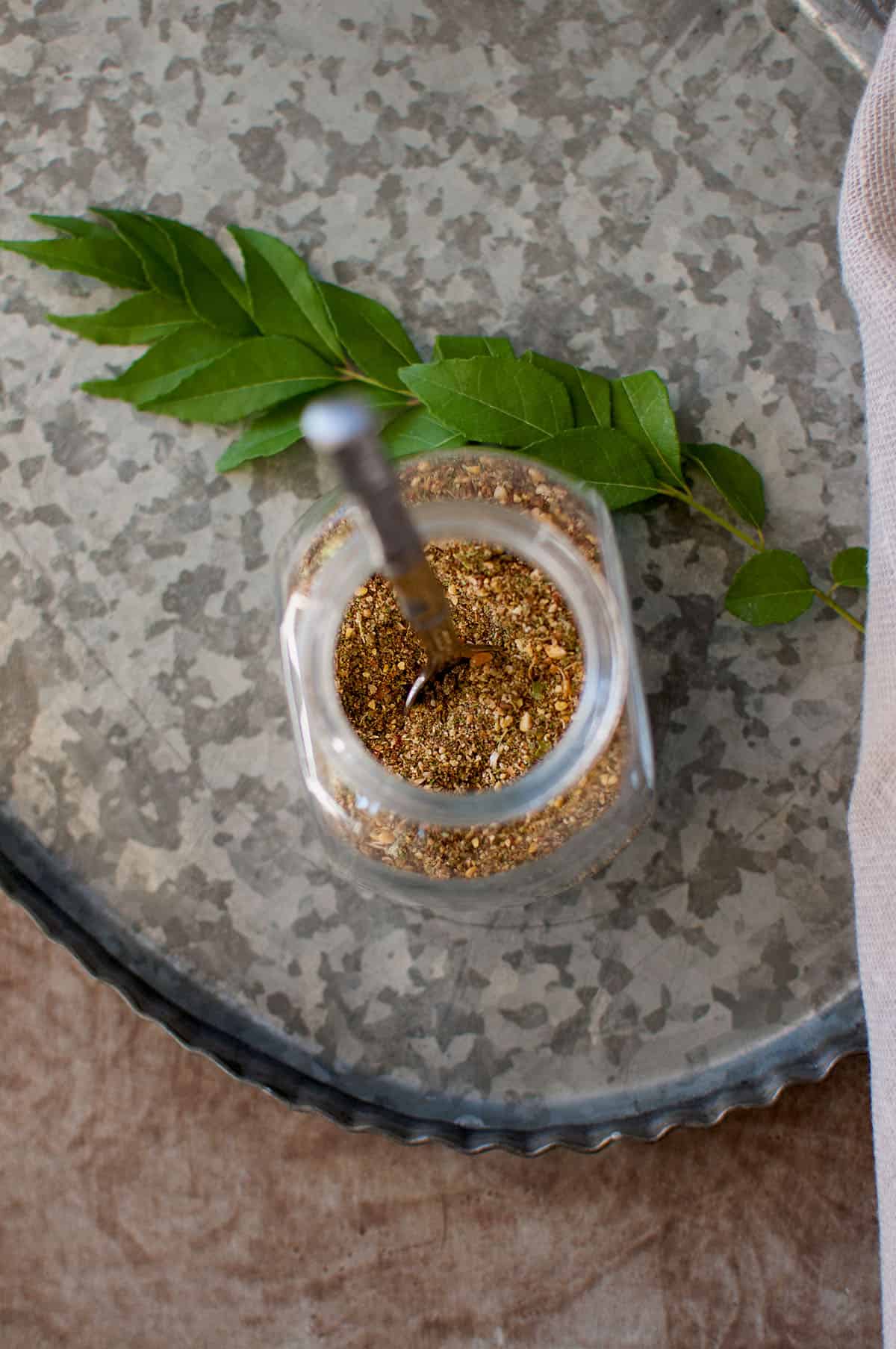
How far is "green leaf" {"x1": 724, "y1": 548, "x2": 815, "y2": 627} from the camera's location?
430mm

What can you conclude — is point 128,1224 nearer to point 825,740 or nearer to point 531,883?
point 531,883

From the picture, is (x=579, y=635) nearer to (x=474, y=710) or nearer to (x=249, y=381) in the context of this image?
(x=474, y=710)

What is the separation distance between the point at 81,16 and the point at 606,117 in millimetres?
235

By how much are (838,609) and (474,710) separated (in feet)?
0.54

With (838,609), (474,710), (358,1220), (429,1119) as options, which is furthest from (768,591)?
(358,1220)

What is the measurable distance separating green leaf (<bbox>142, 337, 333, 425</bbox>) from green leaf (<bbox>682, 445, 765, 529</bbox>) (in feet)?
0.51

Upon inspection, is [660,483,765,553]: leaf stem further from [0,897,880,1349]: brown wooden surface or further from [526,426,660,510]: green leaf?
[0,897,880,1349]: brown wooden surface

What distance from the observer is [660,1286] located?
1.72 feet

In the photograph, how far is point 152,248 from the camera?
46 centimetres

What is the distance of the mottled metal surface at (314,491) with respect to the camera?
0.44 m

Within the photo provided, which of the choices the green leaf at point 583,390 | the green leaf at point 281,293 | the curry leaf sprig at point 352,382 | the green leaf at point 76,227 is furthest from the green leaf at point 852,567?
the green leaf at point 76,227

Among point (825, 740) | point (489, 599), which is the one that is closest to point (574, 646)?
point (489, 599)

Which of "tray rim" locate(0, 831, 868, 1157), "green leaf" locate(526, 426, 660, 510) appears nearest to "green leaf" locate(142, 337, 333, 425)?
"green leaf" locate(526, 426, 660, 510)

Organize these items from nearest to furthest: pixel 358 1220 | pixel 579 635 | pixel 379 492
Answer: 1. pixel 379 492
2. pixel 579 635
3. pixel 358 1220
